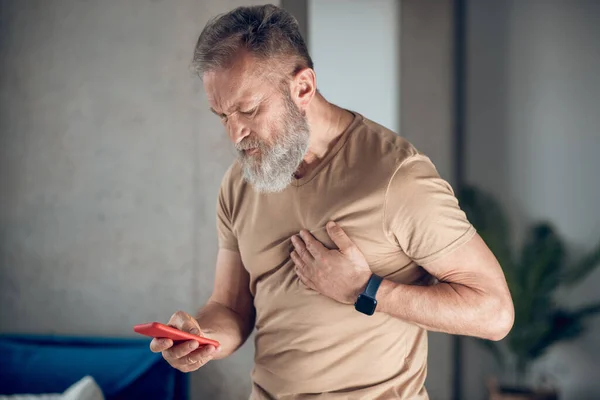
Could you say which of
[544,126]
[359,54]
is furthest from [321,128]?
[544,126]

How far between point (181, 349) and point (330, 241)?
38 cm

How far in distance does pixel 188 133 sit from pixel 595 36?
9.12ft

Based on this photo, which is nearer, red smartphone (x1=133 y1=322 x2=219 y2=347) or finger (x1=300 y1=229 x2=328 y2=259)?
red smartphone (x1=133 y1=322 x2=219 y2=347)

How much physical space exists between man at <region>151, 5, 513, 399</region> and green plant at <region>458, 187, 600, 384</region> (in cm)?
245

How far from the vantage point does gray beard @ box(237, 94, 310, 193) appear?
56.4 inches

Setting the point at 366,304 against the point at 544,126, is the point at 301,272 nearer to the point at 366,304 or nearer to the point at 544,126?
the point at 366,304

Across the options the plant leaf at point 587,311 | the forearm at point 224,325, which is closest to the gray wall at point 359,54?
the plant leaf at point 587,311

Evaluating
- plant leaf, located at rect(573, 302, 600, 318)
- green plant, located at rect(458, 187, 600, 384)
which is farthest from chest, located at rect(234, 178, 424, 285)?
plant leaf, located at rect(573, 302, 600, 318)

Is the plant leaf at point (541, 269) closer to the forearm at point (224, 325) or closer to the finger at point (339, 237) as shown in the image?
the forearm at point (224, 325)

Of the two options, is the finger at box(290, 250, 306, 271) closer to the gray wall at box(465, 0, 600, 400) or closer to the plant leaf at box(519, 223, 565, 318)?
the plant leaf at box(519, 223, 565, 318)

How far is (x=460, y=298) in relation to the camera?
1327 mm

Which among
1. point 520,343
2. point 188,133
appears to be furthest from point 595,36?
point 188,133

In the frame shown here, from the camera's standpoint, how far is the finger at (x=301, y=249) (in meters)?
1.41

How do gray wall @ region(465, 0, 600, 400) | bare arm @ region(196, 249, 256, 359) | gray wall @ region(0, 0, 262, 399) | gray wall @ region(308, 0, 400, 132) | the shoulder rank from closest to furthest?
the shoulder → bare arm @ region(196, 249, 256, 359) → gray wall @ region(0, 0, 262, 399) → gray wall @ region(308, 0, 400, 132) → gray wall @ region(465, 0, 600, 400)
